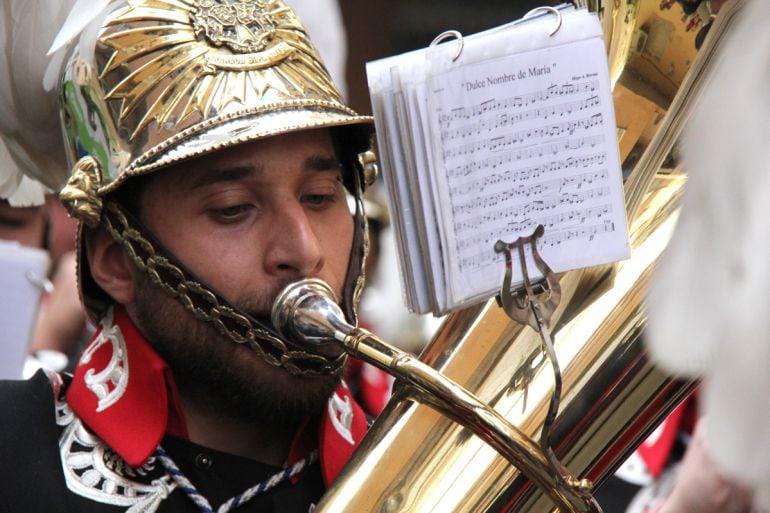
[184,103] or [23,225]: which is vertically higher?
[184,103]

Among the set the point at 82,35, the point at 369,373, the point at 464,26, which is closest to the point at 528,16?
the point at 82,35

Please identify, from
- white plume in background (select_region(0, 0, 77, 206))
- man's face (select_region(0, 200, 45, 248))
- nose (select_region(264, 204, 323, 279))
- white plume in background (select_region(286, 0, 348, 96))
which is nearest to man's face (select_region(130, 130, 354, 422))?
nose (select_region(264, 204, 323, 279))

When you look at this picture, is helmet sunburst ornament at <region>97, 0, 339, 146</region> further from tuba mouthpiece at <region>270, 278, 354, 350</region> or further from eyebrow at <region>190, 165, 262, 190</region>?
tuba mouthpiece at <region>270, 278, 354, 350</region>

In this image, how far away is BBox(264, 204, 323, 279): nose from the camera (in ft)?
7.75

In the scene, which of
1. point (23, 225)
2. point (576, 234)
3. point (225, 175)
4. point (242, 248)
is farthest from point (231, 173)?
point (23, 225)

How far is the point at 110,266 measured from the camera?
2.58 m

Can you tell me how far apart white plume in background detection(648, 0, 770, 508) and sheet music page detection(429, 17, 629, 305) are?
0.44 feet

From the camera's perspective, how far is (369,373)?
4.93 meters

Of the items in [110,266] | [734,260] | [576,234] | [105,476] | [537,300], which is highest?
[734,260]

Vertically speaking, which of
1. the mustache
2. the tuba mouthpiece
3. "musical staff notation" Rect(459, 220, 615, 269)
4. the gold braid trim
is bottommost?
the gold braid trim

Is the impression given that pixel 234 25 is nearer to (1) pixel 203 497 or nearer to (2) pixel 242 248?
(2) pixel 242 248

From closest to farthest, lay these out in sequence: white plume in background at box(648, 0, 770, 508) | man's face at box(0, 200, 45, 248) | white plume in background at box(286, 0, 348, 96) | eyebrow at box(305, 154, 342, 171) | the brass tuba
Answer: white plume in background at box(648, 0, 770, 508)
the brass tuba
eyebrow at box(305, 154, 342, 171)
white plume in background at box(286, 0, 348, 96)
man's face at box(0, 200, 45, 248)

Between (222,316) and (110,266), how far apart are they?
29 cm

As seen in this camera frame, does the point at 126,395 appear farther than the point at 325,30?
No
